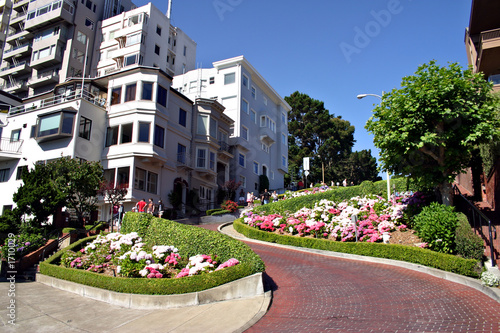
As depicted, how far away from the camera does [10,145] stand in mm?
32562

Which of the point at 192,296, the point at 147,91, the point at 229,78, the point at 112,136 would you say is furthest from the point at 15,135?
the point at 192,296

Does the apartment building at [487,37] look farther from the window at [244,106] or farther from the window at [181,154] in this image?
the window at [244,106]

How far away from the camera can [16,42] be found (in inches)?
2213

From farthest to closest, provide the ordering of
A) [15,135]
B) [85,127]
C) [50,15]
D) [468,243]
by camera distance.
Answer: [50,15] → [15,135] → [85,127] → [468,243]

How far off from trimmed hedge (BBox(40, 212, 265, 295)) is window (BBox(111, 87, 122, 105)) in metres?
17.2

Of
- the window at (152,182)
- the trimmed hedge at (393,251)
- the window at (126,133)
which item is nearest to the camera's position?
the trimmed hedge at (393,251)

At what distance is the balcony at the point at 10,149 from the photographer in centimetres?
3195

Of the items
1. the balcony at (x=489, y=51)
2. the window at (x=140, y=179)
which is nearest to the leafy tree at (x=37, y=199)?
the window at (x=140, y=179)

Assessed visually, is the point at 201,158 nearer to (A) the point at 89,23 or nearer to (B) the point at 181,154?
(B) the point at 181,154

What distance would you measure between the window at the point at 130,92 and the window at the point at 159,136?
3.21 m

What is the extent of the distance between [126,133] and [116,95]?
12.3 feet

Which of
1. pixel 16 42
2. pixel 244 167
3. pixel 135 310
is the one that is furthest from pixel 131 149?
pixel 16 42

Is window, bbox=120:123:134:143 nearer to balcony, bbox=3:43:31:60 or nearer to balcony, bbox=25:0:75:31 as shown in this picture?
balcony, bbox=25:0:75:31

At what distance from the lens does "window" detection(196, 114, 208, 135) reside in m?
36.1
